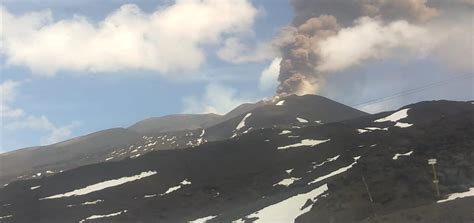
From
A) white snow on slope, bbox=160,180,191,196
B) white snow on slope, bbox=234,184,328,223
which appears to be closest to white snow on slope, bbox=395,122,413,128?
white snow on slope, bbox=234,184,328,223

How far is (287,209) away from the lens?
82.1m

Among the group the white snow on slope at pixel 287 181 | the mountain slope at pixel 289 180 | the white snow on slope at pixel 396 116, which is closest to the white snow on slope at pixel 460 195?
the mountain slope at pixel 289 180

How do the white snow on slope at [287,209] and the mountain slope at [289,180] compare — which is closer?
the mountain slope at [289,180]

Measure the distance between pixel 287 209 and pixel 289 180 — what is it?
29.9m

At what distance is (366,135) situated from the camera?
140625mm

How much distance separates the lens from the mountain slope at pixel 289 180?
7244 centimetres

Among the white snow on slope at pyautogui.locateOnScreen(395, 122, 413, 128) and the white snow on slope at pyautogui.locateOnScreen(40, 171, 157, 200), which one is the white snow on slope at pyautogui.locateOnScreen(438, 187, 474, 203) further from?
the white snow on slope at pyautogui.locateOnScreen(40, 171, 157, 200)

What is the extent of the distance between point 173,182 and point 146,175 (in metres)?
11.7

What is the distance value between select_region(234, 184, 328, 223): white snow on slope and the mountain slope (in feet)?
0.80

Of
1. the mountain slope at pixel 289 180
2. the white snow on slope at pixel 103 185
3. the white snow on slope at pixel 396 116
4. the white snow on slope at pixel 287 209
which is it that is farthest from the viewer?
the white snow on slope at pixel 396 116

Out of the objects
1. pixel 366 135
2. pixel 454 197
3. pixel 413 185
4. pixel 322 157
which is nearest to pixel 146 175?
pixel 322 157

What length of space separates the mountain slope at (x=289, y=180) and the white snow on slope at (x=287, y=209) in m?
0.24

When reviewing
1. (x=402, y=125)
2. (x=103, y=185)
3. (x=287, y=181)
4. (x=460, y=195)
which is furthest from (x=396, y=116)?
(x=460, y=195)

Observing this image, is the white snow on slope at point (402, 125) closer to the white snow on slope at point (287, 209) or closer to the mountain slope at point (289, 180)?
the mountain slope at point (289, 180)
